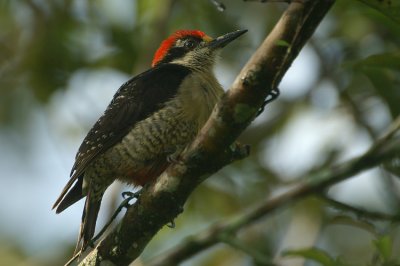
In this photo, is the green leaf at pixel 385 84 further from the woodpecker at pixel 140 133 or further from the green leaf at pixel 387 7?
the woodpecker at pixel 140 133

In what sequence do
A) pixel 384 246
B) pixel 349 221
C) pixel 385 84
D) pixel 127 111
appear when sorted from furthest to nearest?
pixel 127 111 → pixel 385 84 → pixel 349 221 → pixel 384 246

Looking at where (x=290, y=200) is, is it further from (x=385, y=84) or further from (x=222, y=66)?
(x=222, y=66)

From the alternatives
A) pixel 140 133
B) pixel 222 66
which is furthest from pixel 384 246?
pixel 222 66

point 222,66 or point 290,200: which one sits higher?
point 222,66

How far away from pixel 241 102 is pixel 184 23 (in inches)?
207

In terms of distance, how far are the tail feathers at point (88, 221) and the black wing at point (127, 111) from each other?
0.28 m

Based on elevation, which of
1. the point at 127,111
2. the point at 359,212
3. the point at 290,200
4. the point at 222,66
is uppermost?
the point at 222,66

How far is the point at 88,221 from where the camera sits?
207 inches

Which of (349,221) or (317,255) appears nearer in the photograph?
(317,255)

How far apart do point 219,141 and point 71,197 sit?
2.14 metres

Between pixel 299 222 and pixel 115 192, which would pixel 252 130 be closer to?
pixel 299 222

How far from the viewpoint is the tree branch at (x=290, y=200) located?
12.1 feet

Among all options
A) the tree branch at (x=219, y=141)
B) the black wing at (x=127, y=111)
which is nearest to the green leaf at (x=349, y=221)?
the tree branch at (x=219, y=141)

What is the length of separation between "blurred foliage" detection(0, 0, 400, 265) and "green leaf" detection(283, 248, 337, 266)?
261 cm
